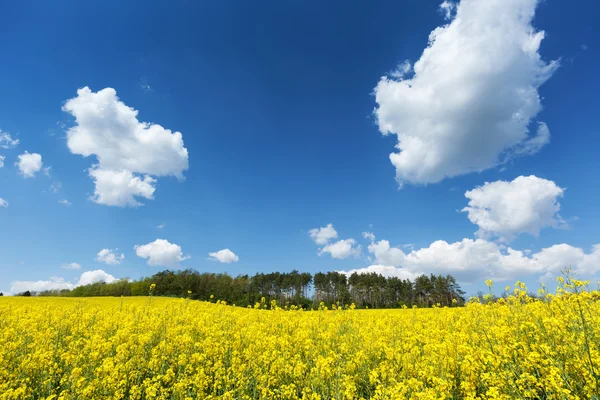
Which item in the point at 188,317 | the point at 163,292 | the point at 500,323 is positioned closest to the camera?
the point at 500,323

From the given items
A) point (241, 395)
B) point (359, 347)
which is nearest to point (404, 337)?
point (359, 347)

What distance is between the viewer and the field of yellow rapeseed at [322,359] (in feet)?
17.1

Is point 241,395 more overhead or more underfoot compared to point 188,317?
more underfoot

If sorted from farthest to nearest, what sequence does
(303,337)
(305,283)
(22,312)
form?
(305,283), (22,312), (303,337)

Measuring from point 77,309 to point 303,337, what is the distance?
11421 mm

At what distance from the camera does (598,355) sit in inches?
203

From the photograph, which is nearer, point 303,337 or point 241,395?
point 241,395

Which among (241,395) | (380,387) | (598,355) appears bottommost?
(241,395)

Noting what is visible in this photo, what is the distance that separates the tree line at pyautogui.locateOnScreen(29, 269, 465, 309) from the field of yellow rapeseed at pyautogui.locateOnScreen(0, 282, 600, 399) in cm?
6374

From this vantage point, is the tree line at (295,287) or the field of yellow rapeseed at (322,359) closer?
the field of yellow rapeseed at (322,359)

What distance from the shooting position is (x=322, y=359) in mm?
5848

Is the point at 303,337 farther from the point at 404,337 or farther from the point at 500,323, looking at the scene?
the point at 500,323

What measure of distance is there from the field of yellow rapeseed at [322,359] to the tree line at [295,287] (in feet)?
209

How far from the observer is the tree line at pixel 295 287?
70625mm
